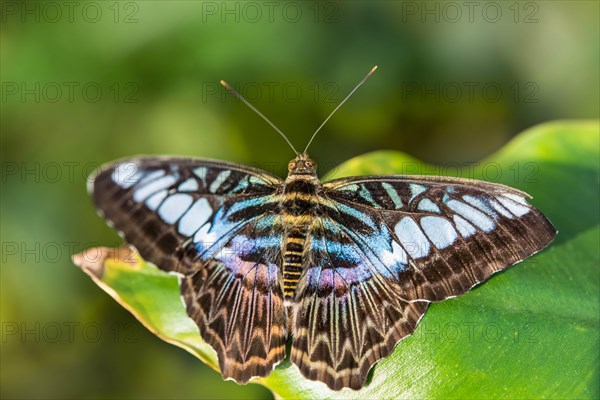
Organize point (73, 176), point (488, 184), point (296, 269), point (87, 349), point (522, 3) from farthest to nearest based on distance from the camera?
point (522, 3) < point (73, 176) < point (87, 349) < point (296, 269) < point (488, 184)

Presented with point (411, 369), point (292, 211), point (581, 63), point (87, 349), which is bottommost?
point (87, 349)

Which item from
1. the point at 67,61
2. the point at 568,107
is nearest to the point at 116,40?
the point at 67,61

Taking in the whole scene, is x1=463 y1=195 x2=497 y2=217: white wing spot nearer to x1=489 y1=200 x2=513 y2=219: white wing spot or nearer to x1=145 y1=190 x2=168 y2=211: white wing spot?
x1=489 y1=200 x2=513 y2=219: white wing spot

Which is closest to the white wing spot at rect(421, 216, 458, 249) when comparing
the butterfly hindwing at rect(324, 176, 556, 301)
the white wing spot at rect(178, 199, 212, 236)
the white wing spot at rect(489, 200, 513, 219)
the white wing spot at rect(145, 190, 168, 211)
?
the butterfly hindwing at rect(324, 176, 556, 301)

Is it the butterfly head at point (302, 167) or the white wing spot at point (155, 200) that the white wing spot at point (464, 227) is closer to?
the butterfly head at point (302, 167)

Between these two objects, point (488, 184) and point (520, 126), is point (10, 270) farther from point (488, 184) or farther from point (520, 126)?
point (520, 126)

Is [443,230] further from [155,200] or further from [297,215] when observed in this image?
[155,200]
